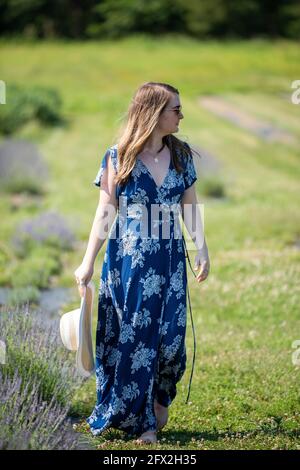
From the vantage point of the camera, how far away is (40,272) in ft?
33.4

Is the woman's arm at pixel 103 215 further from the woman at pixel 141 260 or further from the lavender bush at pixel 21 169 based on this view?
the lavender bush at pixel 21 169

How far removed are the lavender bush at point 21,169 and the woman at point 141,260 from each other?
441 inches

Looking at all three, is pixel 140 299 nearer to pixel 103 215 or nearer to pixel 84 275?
pixel 84 275

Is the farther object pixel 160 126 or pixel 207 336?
pixel 207 336

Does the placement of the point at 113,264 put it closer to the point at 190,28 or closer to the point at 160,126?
the point at 160,126

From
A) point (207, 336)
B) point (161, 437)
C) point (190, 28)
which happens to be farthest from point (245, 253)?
point (190, 28)

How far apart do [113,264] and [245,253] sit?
6.41 meters

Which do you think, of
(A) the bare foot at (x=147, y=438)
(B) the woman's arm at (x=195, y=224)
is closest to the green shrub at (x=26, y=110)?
(B) the woman's arm at (x=195, y=224)

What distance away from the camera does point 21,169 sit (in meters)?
16.4

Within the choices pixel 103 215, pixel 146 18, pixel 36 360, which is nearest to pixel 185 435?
pixel 36 360

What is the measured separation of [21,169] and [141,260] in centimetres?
1206

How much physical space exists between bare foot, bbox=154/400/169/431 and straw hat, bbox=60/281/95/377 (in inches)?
19.1

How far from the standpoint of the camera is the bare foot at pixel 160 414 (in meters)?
4.94

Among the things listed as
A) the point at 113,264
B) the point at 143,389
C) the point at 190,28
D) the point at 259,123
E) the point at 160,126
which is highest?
the point at 190,28
